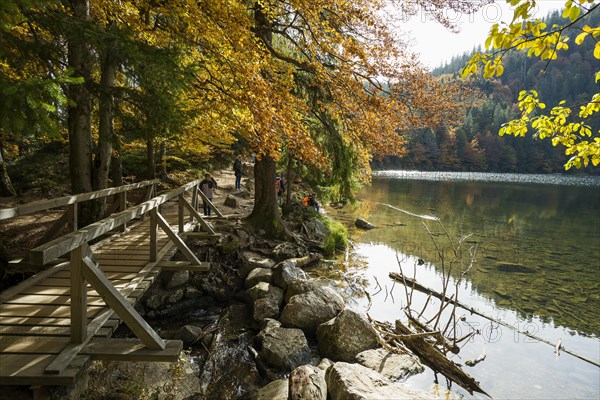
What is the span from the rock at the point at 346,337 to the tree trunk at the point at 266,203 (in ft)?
18.4

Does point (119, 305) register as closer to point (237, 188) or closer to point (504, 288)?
point (504, 288)

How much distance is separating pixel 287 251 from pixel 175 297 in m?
4.52

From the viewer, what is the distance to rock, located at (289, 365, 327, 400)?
16.3 feet

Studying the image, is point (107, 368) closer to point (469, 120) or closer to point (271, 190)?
point (271, 190)

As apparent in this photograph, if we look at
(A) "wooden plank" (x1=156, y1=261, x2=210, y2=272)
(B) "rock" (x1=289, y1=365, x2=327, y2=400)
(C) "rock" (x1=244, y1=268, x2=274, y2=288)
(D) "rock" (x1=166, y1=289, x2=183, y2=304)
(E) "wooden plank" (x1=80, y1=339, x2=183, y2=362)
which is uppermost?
(E) "wooden plank" (x1=80, y1=339, x2=183, y2=362)

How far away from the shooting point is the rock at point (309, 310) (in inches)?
312

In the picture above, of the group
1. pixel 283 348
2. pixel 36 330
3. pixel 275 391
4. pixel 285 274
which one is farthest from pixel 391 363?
pixel 36 330

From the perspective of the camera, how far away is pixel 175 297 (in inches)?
340

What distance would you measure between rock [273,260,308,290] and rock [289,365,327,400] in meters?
4.02

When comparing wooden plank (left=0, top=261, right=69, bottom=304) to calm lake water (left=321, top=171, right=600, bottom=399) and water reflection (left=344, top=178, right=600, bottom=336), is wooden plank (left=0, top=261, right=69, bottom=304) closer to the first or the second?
calm lake water (left=321, top=171, right=600, bottom=399)

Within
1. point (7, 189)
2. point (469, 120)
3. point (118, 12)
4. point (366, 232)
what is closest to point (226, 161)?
point (366, 232)

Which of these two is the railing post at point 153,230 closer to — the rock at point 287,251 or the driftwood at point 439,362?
the driftwood at point 439,362

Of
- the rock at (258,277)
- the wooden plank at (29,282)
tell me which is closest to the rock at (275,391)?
the wooden plank at (29,282)

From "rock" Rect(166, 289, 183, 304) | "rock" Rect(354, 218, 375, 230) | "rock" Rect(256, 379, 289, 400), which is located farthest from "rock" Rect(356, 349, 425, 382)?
"rock" Rect(354, 218, 375, 230)
